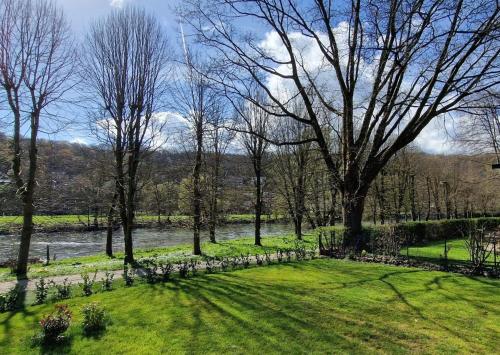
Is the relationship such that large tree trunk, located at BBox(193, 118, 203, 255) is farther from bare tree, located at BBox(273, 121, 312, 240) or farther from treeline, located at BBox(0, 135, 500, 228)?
bare tree, located at BBox(273, 121, 312, 240)

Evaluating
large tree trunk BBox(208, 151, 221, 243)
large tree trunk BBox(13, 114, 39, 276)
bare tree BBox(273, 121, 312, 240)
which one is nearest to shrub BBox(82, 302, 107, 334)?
large tree trunk BBox(13, 114, 39, 276)

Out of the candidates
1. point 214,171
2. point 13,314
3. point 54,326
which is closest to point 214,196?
point 214,171

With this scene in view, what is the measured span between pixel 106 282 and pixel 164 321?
3713mm

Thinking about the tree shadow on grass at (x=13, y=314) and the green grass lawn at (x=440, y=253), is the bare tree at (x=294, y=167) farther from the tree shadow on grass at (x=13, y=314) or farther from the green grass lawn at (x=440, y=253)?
the tree shadow on grass at (x=13, y=314)

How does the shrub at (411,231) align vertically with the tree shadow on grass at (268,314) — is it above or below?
above

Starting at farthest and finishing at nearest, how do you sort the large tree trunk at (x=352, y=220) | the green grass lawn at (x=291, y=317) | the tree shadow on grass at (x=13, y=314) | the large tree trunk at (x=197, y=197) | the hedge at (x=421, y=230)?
the large tree trunk at (x=197, y=197), the hedge at (x=421, y=230), the large tree trunk at (x=352, y=220), the tree shadow on grass at (x=13, y=314), the green grass lawn at (x=291, y=317)

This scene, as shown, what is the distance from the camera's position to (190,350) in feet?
18.6

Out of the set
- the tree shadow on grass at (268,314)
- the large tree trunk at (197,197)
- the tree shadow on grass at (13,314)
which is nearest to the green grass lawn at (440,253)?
the tree shadow on grass at (268,314)

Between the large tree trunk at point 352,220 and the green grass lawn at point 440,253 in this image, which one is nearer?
the green grass lawn at point 440,253

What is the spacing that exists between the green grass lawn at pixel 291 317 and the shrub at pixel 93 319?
147 mm

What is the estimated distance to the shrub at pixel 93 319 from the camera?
259 inches

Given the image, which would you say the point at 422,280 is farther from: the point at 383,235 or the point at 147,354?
Answer: the point at 147,354

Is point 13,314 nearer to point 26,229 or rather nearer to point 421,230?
point 26,229

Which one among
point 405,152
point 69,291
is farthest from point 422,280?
point 405,152
